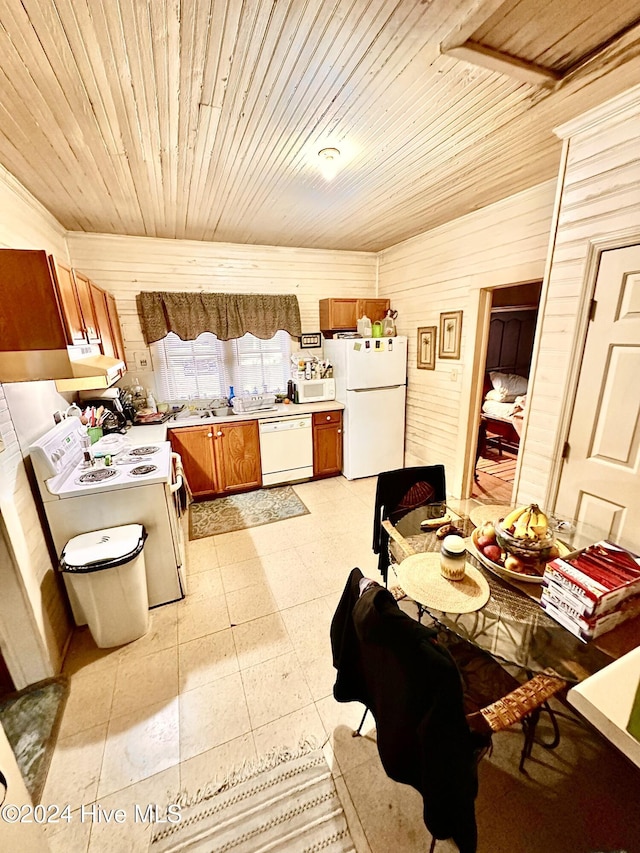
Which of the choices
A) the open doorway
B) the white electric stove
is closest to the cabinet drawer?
the open doorway

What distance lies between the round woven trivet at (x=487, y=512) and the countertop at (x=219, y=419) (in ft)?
7.27

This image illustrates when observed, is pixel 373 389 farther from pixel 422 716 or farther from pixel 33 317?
pixel 422 716

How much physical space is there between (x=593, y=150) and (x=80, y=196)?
10.3 feet

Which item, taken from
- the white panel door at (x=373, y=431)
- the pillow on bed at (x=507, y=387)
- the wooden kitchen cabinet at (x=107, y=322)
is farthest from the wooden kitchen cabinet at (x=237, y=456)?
the pillow on bed at (x=507, y=387)

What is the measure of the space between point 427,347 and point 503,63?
2.38m

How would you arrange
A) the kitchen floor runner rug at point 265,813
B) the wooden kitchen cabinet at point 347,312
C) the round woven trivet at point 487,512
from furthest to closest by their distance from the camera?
the wooden kitchen cabinet at point 347,312, the round woven trivet at point 487,512, the kitchen floor runner rug at point 265,813

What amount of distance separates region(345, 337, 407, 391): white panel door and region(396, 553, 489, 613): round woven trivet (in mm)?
2472

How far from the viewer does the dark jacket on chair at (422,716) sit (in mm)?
884

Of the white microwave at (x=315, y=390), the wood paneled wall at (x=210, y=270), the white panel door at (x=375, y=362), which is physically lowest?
the white microwave at (x=315, y=390)

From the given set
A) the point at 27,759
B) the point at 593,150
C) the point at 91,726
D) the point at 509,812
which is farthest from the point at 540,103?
the point at 27,759

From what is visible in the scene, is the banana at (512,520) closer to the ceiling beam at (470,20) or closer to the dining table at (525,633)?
the dining table at (525,633)

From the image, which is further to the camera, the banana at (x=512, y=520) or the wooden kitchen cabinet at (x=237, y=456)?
the wooden kitchen cabinet at (x=237, y=456)

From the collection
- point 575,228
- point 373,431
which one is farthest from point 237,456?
point 575,228

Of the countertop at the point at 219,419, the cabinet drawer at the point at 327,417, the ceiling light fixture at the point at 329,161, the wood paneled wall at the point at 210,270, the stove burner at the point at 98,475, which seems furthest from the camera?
the cabinet drawer at the point at 327,417
